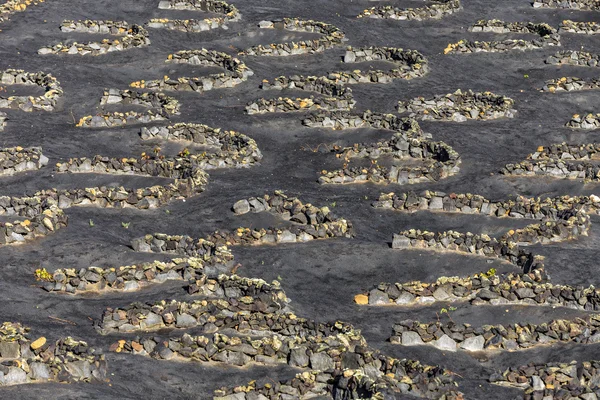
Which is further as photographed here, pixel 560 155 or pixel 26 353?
pixel 560 155

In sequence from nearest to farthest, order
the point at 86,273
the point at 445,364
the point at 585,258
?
the point at 445,364 < the point at 86,273 < the point at 585,258

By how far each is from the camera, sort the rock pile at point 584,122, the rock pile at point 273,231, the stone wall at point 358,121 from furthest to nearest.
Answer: the rock pile at point 584,122
the stone wall at point 358,121
the rock pile at point 273,231

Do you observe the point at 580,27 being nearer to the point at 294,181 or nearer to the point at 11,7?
the point at 294,181

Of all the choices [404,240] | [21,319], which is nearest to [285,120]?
[404,240]

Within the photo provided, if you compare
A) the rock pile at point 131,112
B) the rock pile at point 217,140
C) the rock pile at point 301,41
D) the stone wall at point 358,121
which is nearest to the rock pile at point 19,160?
the rock pile at point 131,112

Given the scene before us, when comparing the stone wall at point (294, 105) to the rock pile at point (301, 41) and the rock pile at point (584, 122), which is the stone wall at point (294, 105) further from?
the rock pile at point (584, 122)

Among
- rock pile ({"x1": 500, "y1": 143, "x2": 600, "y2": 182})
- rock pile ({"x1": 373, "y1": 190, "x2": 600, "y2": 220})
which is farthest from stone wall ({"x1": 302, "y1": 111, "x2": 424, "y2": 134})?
rock pile ({"x1": 373, "y1": 190, "x2": 600, "y2": 220})

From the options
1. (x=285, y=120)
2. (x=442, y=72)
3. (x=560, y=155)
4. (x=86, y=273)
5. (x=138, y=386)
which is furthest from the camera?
(x=442, y=72)

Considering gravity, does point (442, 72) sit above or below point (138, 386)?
below

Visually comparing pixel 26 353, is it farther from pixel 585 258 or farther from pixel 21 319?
pixel 585 258
